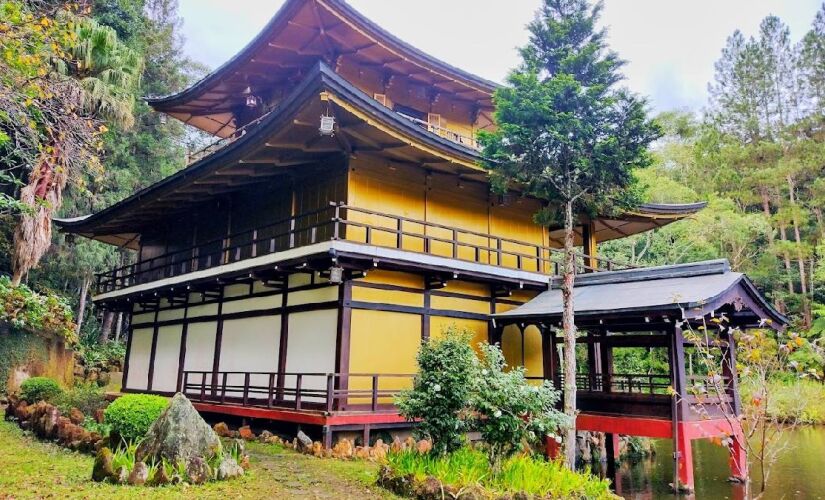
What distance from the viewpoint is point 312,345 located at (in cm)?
1260

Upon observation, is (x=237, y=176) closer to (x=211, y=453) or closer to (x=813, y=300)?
(x=211, y=453)

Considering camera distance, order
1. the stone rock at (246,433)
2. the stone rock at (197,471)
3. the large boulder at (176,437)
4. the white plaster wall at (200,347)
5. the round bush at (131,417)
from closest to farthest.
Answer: the stone rock at (197,471) < the large boulder at (176,437) < the round bush at (131,417) < the stone rock at (246,433) < the white plaster wall at (200,347)

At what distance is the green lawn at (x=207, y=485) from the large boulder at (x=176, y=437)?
1.78 ft

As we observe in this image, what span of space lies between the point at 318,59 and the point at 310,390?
29.7ft

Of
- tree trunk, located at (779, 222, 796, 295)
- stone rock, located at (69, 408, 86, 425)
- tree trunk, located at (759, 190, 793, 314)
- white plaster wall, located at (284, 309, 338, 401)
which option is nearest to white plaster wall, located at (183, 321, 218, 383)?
white plaster wall, located at (284, 309, 338, 401)

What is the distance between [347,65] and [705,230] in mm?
21080

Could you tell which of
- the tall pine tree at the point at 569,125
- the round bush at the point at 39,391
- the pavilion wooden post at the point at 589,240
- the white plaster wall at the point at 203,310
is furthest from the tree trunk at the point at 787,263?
the round bush at the point at 39,391

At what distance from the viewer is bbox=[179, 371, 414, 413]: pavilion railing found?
450 inches

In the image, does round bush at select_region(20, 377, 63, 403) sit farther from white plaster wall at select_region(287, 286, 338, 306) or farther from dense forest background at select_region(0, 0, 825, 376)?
dense forest background at select_region(0, 0, 825, 376)

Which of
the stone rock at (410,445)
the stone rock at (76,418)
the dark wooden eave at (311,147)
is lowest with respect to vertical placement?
the stone rock at (410,445)

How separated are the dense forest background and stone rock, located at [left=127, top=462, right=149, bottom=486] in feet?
65.2

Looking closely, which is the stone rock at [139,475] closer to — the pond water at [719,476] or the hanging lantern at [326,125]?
the hanging lantern at [326,125]

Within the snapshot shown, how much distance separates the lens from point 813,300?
101 feet

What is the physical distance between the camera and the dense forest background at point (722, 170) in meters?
26.2
